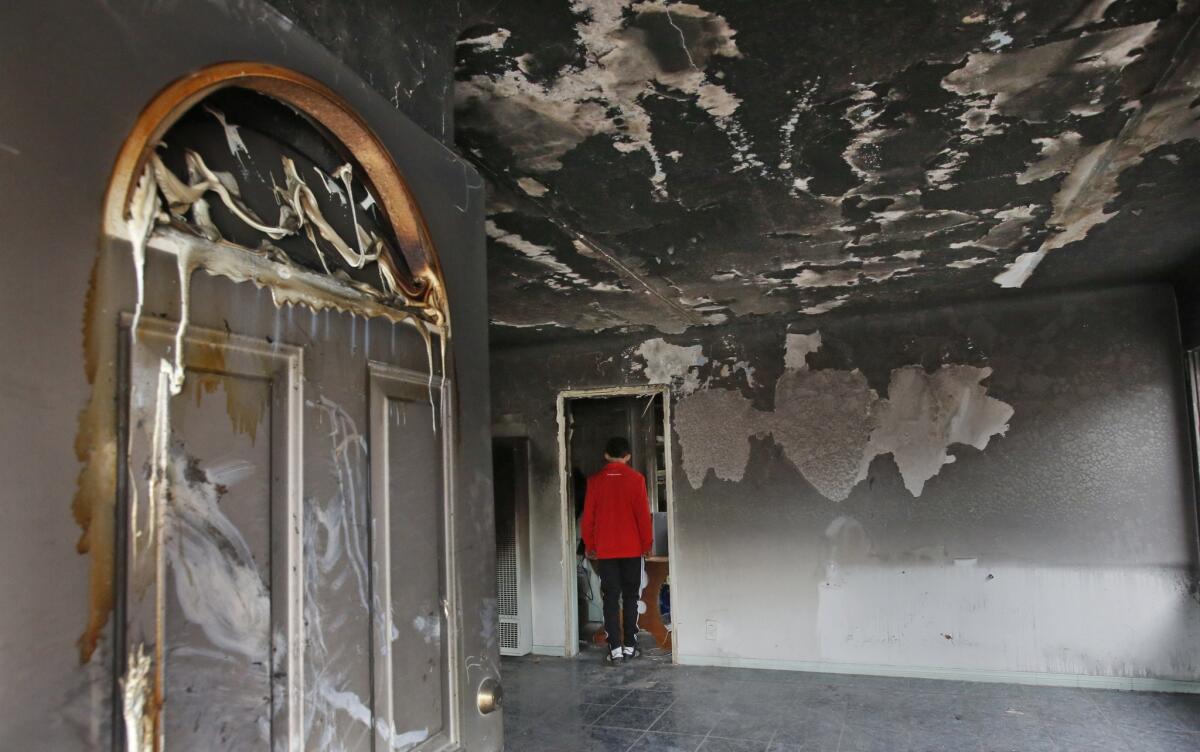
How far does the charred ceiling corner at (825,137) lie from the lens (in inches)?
69.4

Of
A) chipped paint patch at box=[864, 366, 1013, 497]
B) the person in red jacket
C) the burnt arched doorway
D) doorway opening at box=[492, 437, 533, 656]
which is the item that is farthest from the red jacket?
the burnt arched doorway

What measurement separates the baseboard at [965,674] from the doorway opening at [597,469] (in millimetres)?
557

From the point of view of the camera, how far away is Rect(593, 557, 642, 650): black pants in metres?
5.60

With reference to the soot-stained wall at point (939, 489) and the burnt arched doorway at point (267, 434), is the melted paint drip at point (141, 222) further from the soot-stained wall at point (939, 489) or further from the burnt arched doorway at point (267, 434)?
the soot-stained wall at point (939, 489)

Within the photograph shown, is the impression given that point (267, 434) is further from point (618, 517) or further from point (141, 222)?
point (618, 517)

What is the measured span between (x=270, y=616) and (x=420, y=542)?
0.34 meters

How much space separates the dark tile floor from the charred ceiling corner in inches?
94.6

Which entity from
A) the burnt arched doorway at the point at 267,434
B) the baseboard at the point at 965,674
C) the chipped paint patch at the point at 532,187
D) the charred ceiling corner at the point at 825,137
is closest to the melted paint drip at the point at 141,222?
the burnt arched doorway at the point at 267,434

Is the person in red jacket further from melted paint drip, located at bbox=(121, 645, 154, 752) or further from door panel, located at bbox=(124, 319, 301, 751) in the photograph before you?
melted paint drip, located at bbox=(121, 645, 154, 752)

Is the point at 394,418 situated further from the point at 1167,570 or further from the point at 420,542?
the point at 1167,570

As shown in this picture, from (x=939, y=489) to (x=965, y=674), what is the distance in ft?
3.80

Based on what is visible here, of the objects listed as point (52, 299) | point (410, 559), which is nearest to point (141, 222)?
point (52, 299)

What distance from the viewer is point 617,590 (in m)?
5.59

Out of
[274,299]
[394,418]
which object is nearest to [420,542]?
[394,418]
